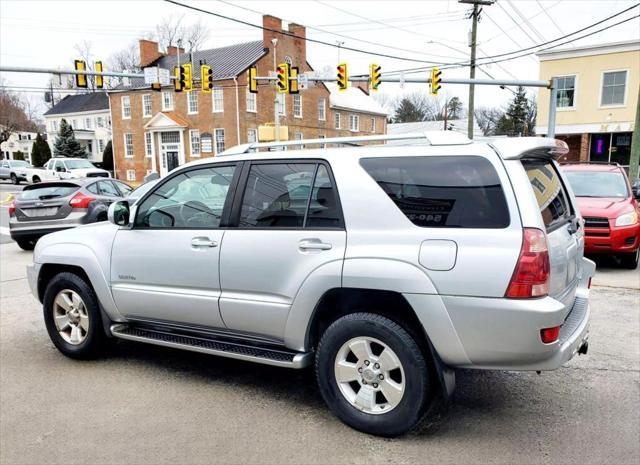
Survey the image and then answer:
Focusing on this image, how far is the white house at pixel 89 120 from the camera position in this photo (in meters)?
61.2

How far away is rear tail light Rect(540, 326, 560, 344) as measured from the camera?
3.02m

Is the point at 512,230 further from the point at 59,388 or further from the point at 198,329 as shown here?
the point at 59,388

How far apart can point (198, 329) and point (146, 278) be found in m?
0.59

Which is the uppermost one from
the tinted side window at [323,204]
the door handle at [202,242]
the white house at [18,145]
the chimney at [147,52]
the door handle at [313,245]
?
the chimney at [147,52]

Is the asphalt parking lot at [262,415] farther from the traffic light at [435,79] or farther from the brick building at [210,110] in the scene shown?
the brick building at [210,110]

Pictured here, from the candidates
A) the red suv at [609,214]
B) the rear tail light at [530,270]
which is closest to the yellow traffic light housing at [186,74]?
the red suv at [609,214]

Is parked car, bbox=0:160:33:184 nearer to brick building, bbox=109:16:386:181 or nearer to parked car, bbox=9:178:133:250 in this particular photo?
brick building, bbox=109:16:386:181

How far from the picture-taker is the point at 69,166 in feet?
108

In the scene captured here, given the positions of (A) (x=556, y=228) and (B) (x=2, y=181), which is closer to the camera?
(A) (x=556, y=228)

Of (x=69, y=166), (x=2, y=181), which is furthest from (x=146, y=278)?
(x=2, y=181)

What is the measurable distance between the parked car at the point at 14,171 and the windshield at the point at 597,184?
37.4 m

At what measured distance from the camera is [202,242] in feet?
13.1

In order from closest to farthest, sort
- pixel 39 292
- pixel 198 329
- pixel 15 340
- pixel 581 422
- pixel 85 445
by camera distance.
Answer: pixel 85 445, pixel 581 422, pixel 198 329, pixel 39 292, pixel 15 340

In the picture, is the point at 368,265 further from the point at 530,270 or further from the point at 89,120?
the point at 89,120
